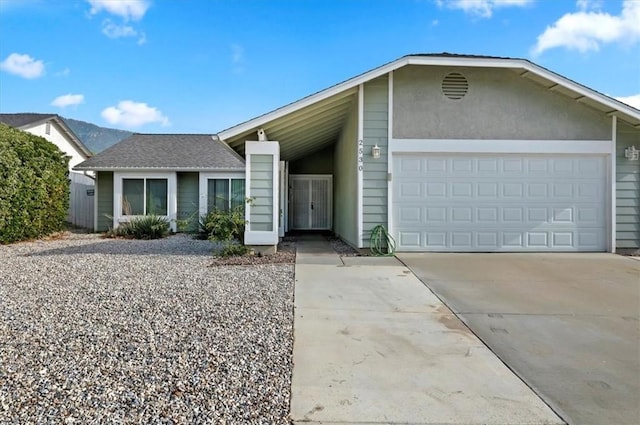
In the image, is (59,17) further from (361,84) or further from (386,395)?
(386,395)

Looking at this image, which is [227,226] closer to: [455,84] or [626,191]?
[455,84]

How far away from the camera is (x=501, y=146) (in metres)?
8.62

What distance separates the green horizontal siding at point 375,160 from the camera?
852 centimetres

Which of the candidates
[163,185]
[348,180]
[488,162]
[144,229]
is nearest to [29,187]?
[144,229]

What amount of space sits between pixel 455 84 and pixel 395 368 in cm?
724

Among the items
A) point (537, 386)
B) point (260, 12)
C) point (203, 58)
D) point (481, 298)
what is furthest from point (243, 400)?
point (203, 58)

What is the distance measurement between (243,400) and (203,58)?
13.9 metres

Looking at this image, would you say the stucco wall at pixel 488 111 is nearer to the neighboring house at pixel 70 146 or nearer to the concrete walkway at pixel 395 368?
the concrete walkway at pixel 395 368

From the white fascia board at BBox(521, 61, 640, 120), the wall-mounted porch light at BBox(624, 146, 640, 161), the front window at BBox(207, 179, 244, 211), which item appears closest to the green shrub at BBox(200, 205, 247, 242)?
the front window at BBox(207, 179, 244, 211)

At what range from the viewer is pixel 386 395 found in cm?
268

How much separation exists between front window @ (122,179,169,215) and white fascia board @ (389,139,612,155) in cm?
911

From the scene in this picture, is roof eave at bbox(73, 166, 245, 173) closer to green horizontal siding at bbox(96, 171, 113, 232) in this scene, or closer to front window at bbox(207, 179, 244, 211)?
front window at bbox(207, 179, 244, 211)

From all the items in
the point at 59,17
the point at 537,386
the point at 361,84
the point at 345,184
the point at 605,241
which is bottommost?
the point at 537,386

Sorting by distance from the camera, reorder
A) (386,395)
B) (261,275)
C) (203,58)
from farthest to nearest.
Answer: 1. (203,58)
2. (261,275)
3. (386,395)
